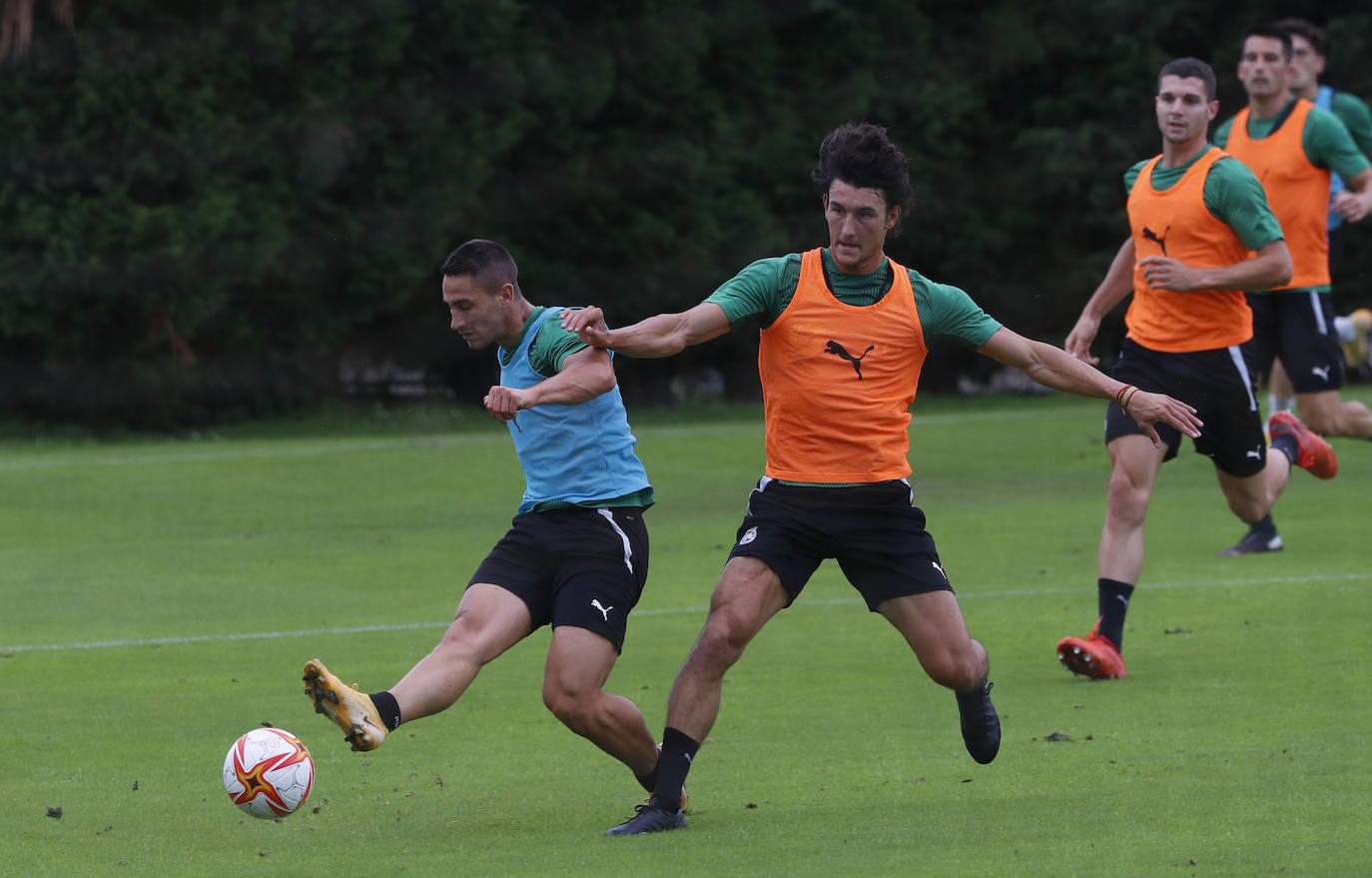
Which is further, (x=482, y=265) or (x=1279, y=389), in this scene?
(x=1279, y=389)

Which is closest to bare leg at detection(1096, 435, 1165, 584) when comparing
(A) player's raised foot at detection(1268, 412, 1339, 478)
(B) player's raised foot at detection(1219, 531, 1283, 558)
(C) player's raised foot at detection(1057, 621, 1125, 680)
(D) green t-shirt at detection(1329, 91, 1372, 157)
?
(C) player's raised foot at detection(1057, 621, 1125, 680)

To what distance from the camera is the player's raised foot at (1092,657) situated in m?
7.93

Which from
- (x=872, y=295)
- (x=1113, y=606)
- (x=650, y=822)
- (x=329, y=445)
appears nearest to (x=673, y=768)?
(x=650, y=822)

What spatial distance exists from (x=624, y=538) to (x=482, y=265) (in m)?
1.00

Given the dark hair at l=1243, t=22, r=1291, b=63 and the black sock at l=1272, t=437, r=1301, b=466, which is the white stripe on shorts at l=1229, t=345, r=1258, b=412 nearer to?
the black sock at l=1272, t=437, r=1301, b=466

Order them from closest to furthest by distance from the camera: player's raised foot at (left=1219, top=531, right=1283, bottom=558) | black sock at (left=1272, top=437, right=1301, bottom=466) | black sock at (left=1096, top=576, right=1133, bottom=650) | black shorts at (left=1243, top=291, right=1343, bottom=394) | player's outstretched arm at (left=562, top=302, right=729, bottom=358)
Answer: player's outstretched arm at (left=562, top=302, right=729, bottom=358) → black sock at (left=1096, top=576, right=1133, bottom=650) → black sock at (left=1272, top=437, right=1301, bottom=466) → black shorts at (left=1243, top=291, right=1343, bottom=394) → player's raised foot at (left=1219, top=531, right=1283, bottom=558)

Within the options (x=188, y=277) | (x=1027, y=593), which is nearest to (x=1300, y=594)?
(x=1027, y=593)

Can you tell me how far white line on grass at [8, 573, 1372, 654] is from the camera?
9.62 metres

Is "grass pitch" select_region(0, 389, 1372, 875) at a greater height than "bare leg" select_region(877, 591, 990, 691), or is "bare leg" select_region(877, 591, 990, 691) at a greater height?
"bare leg" select_region(877, 591, 990, 691)

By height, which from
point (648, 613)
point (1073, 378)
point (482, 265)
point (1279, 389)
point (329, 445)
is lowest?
point (329, 445)

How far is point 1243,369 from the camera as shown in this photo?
8.36 meters

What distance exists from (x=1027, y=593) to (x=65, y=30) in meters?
15.3

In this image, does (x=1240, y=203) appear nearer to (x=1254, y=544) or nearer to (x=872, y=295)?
(x=872, y=295)

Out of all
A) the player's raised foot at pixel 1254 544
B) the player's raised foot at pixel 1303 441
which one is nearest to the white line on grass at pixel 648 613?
the player's raised foot at pixel 1303 441
